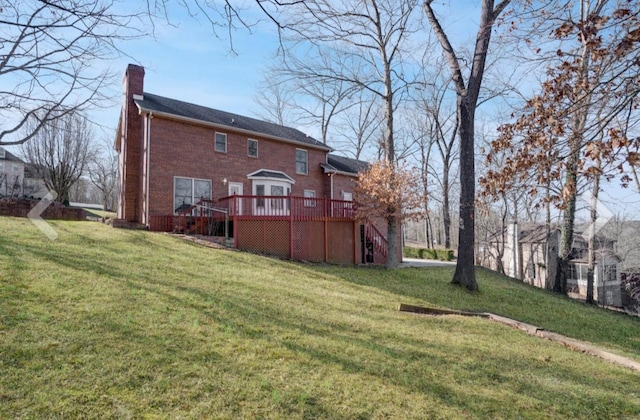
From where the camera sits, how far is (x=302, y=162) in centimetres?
2025

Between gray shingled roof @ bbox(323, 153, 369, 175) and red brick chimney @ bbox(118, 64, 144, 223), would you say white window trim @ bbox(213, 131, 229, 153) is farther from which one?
gray shingled roof @ bbox(323, 153, 369, 175)

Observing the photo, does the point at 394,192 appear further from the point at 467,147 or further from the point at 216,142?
the point at 216,142

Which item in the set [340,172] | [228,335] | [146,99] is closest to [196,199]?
[146,99]

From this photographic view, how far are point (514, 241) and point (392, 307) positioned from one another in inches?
749

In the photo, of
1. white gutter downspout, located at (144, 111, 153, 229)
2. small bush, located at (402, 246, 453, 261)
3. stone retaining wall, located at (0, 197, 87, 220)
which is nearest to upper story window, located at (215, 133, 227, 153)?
white gutter downspout, located at (144, 111, 153, 229)

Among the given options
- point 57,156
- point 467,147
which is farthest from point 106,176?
point 467,147

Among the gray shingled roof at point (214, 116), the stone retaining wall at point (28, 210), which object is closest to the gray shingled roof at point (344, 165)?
the gray shingled roof at point (214, 116)

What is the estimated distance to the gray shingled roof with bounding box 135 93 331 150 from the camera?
15684 millimetres

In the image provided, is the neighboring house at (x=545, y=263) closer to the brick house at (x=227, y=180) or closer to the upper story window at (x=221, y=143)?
the brick house at (x=227, y=180)

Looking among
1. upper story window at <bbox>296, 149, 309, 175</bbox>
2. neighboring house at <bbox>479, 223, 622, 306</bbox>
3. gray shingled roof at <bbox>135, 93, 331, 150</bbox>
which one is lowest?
neighboring house at <bbox>479, 223, 622, 306</bbox>

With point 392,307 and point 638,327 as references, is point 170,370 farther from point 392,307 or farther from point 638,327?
point 638,327

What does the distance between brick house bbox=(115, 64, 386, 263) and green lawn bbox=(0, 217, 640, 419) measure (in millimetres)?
4853

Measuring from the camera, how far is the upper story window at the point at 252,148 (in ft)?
58.6

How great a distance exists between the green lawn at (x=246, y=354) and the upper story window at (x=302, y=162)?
500 inches
